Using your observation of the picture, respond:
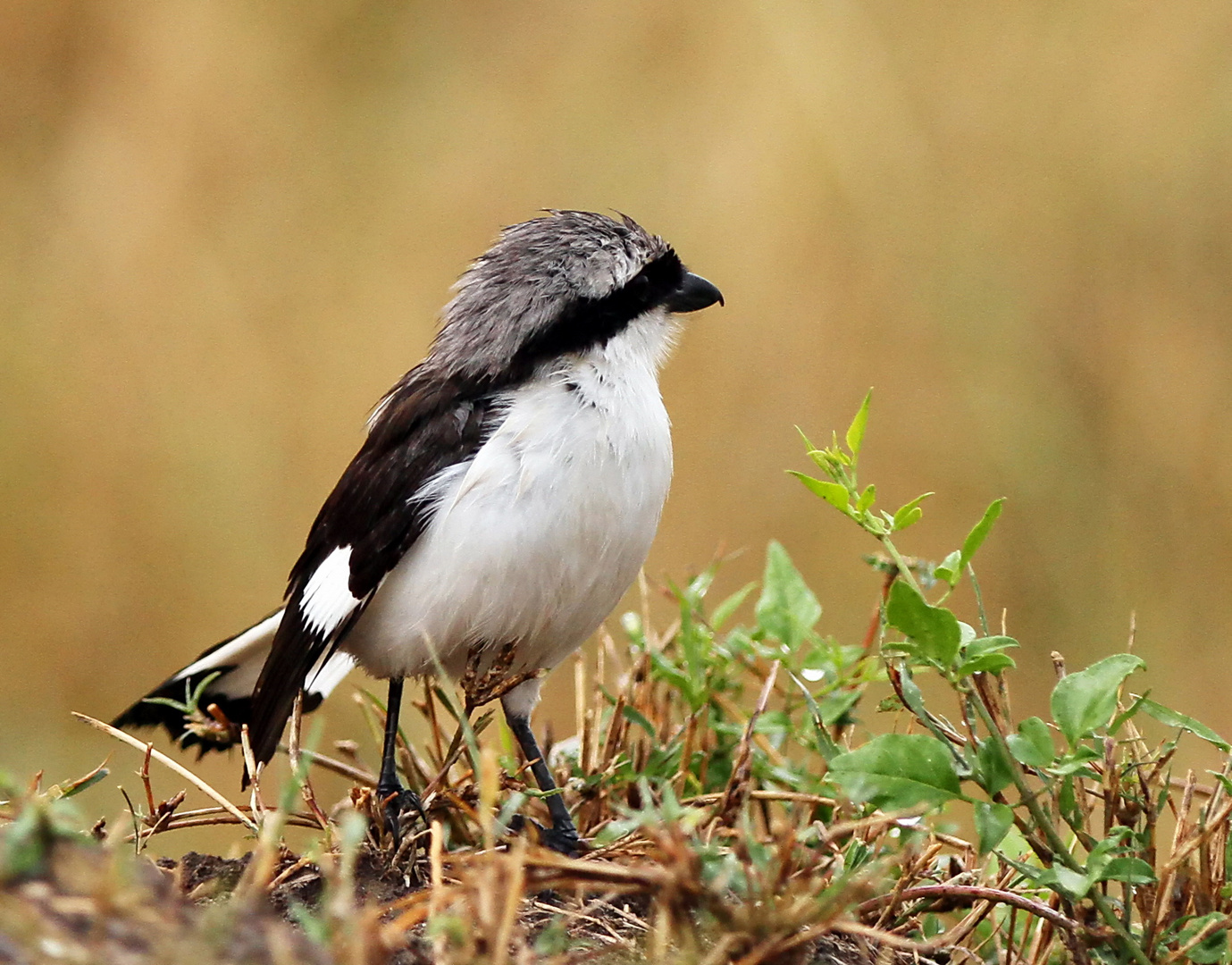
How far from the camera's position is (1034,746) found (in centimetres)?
195

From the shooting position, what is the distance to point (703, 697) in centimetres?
280

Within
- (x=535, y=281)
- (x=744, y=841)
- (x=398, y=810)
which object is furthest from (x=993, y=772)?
(x=535, y=281)

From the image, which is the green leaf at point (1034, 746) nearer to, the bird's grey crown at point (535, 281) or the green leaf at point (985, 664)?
the green leaf at point (985, 664)

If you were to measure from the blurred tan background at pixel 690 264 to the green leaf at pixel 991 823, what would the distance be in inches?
126

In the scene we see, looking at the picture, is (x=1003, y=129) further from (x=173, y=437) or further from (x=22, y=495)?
(x=22, y=495)

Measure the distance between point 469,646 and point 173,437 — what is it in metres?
3.39

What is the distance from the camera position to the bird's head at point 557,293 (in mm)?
3012

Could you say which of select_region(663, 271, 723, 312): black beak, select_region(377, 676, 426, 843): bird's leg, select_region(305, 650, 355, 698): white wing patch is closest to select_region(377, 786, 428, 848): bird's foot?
select_region(377, 676, 426, 843): bird's leg

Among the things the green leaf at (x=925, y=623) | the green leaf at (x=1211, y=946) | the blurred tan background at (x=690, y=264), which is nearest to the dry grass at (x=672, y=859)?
the green leaf at (x=1211, y=946)

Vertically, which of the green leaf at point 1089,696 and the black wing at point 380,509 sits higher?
the black wing at point 380,509

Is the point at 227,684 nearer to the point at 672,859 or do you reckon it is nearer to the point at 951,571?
the point at 951,571

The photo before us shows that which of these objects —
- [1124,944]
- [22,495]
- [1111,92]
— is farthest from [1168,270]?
[22,495]

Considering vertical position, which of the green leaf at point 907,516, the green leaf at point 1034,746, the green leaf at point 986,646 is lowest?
the green leaf at point 1034,746

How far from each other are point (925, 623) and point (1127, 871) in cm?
42
